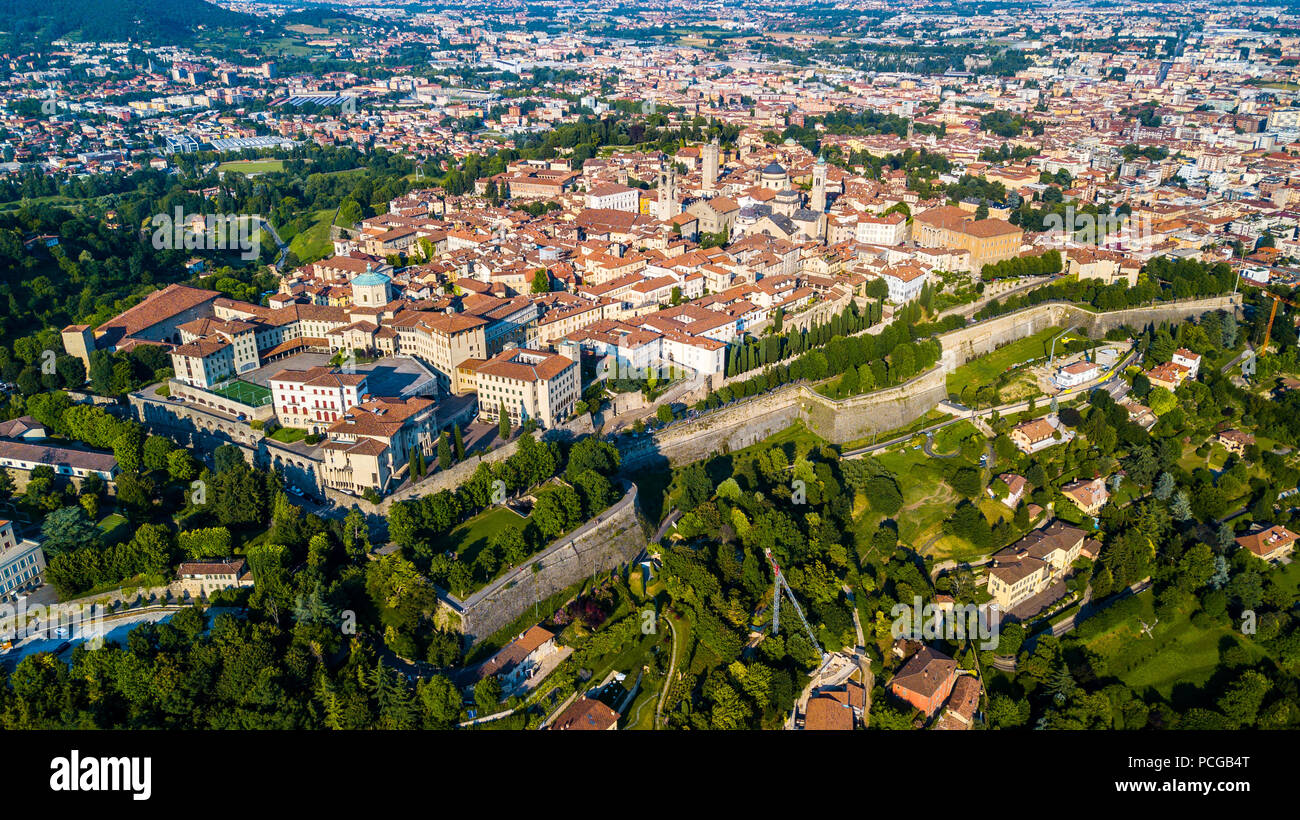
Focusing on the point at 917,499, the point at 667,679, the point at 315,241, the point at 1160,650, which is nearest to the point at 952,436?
the point at 917,499

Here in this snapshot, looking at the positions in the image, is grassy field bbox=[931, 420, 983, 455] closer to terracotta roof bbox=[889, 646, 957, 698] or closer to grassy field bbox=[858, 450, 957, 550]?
grassy field bbox=[858, 450, 957, 550]

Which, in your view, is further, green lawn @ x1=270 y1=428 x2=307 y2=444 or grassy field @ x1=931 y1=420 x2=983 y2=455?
grassy field @ x1=931 y1=420 x2=983 y2=455

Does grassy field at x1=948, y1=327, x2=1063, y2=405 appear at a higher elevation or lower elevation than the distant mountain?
lower

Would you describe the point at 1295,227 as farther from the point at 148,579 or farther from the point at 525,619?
the point at 148,579

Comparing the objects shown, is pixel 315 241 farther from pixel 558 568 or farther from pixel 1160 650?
pixel 1160 650

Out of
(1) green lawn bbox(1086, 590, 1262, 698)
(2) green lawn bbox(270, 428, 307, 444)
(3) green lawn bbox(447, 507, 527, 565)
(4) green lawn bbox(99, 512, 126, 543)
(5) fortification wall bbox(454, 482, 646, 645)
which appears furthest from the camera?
(2) green lawn bbox(270, 428, 307, 444)

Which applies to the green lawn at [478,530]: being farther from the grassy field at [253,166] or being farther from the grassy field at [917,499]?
the grassy field at [253,166]

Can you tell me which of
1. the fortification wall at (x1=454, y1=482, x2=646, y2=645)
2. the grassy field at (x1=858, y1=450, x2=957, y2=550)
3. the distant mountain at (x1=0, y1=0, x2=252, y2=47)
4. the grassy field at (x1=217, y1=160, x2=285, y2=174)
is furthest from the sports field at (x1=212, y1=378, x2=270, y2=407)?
the distant mountain at (x1=0, y1=0, x2=252, y2=47)
